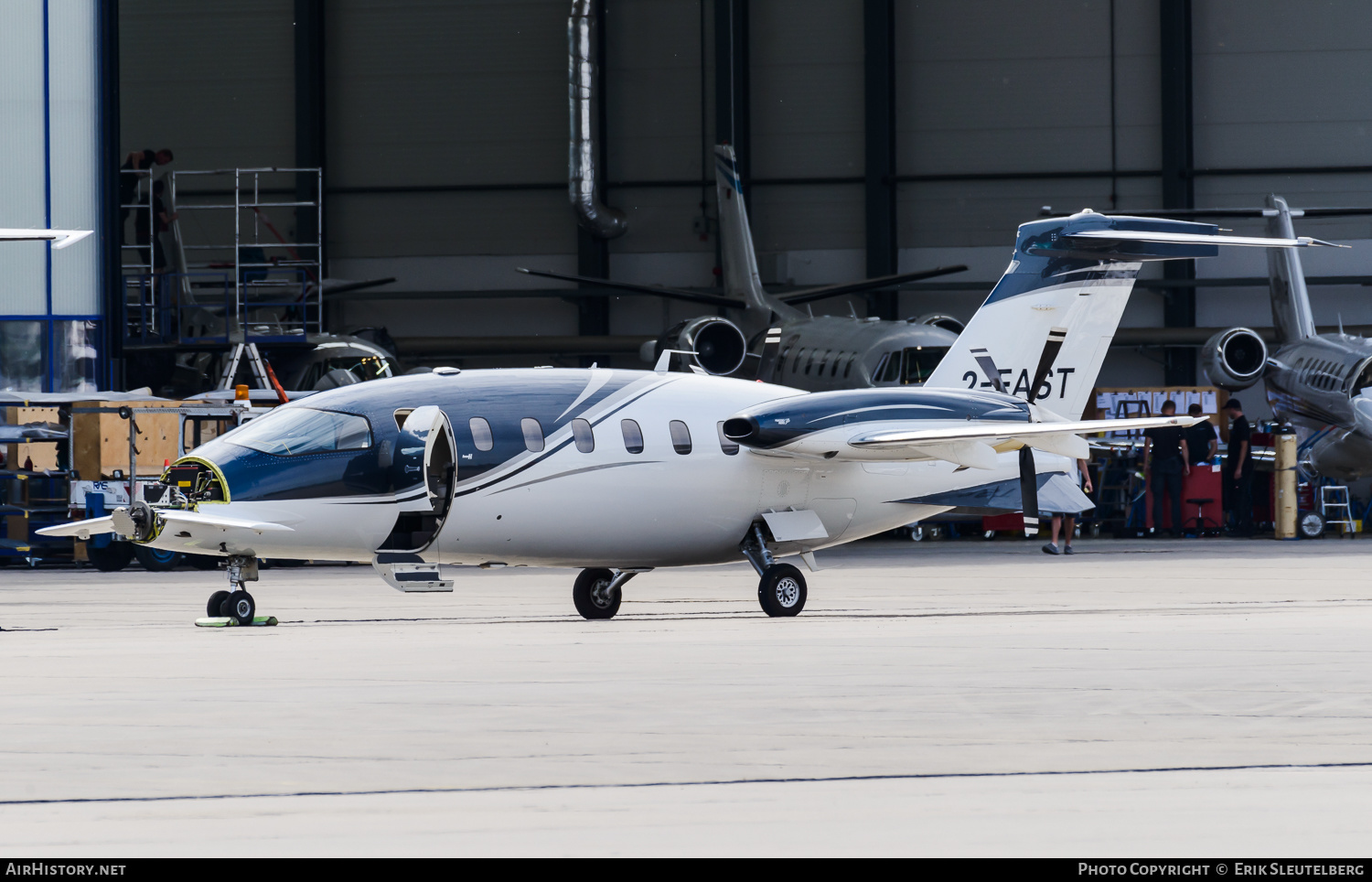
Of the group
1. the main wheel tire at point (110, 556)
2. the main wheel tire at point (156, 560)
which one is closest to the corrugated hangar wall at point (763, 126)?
the main wheel tire at point (110, 556)

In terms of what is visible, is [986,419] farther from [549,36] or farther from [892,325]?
[549,36]

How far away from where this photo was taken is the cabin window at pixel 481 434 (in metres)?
13.9

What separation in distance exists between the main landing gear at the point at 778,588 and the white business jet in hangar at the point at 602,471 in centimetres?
2

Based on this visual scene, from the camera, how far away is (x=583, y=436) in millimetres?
14328


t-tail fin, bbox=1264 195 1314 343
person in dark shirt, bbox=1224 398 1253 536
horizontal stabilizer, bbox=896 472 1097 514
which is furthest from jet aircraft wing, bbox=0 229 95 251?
t-tail fin, bbox=1264 195 1314 343

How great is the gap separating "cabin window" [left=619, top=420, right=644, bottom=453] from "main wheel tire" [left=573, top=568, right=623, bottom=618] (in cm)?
127

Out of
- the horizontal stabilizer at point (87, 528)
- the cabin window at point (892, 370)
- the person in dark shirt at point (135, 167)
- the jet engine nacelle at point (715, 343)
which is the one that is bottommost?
the horizontal stabilizer at point (87, 528)

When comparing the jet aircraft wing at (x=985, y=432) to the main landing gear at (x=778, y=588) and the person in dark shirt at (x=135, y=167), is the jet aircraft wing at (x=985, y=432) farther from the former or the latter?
the person in dark shirt at (x=135, y=167)

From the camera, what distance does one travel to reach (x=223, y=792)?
249 inches

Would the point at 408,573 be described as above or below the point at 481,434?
below

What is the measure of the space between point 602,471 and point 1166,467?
56.5ft

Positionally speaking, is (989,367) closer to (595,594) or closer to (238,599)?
(595,594)

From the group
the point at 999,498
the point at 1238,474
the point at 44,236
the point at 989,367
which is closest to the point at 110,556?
the point at 44,236

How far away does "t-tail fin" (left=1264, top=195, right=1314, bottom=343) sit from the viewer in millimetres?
33562
